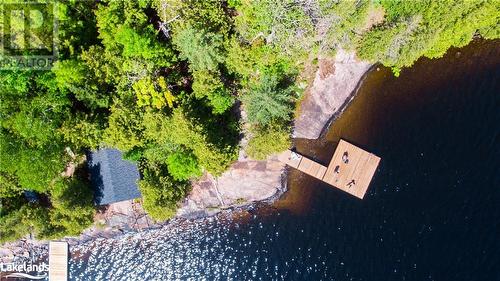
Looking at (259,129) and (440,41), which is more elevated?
(440,41)

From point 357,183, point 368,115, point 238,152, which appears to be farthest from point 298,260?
point 368,115

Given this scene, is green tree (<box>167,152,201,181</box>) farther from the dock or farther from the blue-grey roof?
the dock

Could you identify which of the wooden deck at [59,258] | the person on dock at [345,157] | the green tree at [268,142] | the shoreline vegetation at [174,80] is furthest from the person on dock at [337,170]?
the wooden deck at [59,258]

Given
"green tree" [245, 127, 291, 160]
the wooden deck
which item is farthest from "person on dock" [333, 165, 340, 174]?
the wooden deck

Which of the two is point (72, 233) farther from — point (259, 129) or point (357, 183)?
point (357, 183)
